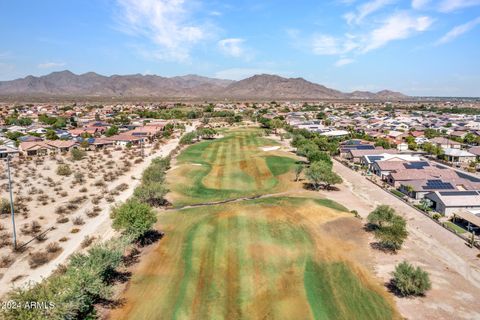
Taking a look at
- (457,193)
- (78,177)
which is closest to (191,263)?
(78,177)

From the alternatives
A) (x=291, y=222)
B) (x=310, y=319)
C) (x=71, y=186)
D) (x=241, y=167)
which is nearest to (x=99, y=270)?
(x=310, y=319)

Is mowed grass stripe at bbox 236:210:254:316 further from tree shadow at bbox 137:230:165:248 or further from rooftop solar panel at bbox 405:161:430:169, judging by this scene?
rooftop solar panel at bbox 405:161:430:169

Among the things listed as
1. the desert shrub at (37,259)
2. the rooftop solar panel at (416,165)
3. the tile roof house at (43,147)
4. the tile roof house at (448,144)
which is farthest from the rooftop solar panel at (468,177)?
the tile roof house at (43,147)

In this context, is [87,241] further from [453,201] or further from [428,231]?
[453,201]

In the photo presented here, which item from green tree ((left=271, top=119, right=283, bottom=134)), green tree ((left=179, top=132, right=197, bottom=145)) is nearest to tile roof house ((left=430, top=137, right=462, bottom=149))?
green tree ((left=271, top=119, right=283, bottom=134))

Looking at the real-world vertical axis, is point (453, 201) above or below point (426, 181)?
below

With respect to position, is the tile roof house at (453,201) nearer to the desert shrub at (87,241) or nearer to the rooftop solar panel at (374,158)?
the rooftop solar panel at (374,158)

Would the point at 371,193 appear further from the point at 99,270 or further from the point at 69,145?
the point at 69,145
